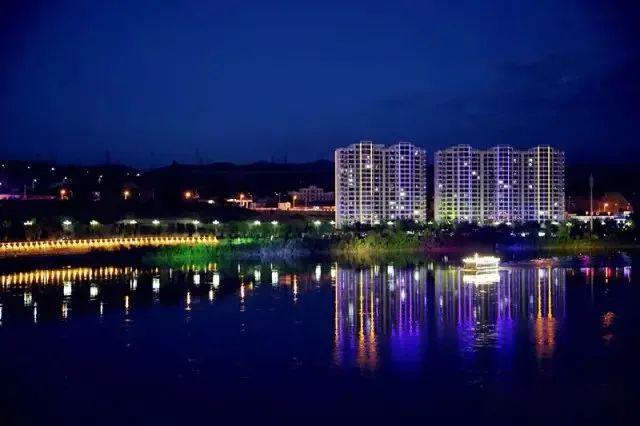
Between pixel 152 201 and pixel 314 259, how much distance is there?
16.0m

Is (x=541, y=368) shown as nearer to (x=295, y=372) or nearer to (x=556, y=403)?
(x=556, y=403)

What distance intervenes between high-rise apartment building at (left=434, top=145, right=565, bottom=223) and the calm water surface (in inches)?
834

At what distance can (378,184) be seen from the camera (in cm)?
4091

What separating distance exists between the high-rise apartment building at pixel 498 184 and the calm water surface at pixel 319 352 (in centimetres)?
2119

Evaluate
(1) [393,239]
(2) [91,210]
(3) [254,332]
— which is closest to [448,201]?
(1) [393,239]

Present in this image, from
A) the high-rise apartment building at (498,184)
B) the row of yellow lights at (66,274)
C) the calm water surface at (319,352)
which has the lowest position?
the calm water surface at (319,352)

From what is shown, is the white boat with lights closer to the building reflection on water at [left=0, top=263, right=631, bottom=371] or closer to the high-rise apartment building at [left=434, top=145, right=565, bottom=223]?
the building reflection on water at [left=0, top=263, right=631, bottom=371]

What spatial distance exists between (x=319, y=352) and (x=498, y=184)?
31.7 metres

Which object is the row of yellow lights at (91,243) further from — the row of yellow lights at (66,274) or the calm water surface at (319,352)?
the calm water surface at (319,352)

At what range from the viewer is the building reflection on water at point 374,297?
13500mm

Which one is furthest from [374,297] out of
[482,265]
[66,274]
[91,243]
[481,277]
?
[91,243]

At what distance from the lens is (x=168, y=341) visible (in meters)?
13.7

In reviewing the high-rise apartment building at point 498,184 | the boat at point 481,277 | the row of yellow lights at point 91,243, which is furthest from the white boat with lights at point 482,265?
the high-rise apartment building at point 498,184

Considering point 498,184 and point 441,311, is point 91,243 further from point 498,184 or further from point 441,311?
point 498,184
